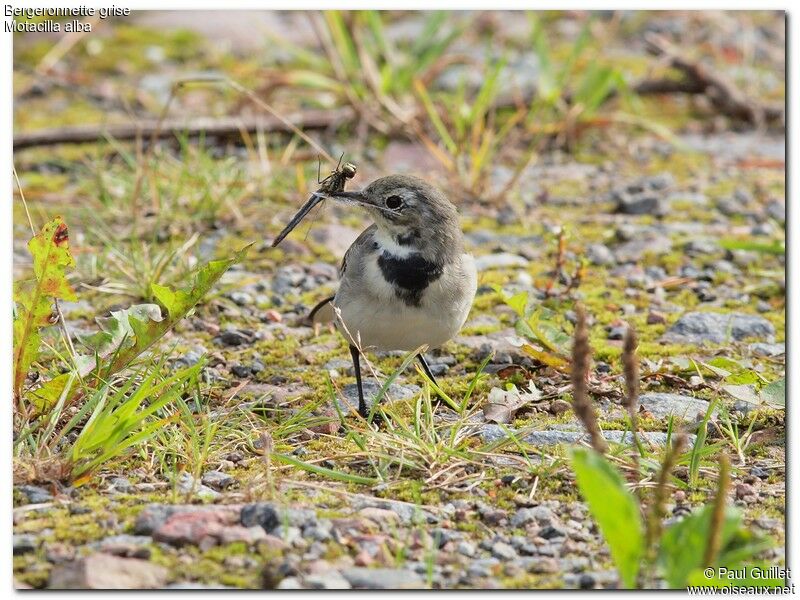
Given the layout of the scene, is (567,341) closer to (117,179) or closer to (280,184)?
(280,184)

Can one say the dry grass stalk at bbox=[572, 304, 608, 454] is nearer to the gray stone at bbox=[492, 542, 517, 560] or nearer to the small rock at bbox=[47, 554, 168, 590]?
the gray stone at bbox=[492, 542, 517, 560]

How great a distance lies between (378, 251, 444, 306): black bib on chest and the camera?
496 cm

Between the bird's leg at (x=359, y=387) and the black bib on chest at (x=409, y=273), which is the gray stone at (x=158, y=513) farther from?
the black bib on chest at (x=409, y=273)

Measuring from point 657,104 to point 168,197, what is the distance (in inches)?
198

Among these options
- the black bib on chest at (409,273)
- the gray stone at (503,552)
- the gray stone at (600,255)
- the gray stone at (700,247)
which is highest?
the gray stone at (700,247)

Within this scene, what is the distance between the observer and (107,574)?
128 inches

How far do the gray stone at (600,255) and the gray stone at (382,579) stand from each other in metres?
4.04

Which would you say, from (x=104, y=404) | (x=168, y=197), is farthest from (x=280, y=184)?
(x=104, y=404)

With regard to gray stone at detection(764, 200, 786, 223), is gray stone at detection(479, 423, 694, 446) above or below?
below

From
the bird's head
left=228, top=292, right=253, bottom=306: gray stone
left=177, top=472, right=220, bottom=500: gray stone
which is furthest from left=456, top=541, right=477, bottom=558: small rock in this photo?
left=228, top=292, right=253, bottom=306: gray stone

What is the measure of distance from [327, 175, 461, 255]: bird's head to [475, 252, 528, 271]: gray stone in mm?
1664

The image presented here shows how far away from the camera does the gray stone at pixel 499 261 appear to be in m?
7.00

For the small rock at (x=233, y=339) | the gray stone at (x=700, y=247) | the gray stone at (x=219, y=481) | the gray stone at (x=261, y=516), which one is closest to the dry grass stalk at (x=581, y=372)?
the gray stone at (x=261, y=516)

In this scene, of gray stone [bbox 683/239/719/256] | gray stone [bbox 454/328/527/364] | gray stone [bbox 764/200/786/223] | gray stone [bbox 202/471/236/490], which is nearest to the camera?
gray stone [bbox 202/471/236/490]
